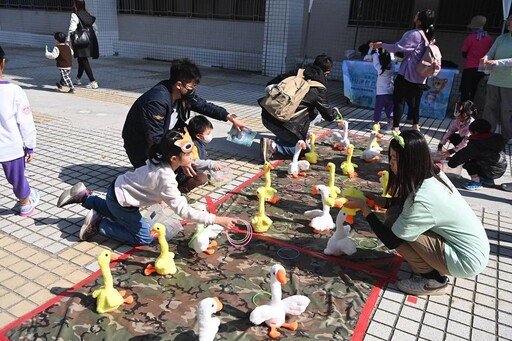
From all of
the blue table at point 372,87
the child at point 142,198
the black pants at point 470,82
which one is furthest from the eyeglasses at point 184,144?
the black pants at point 470,82

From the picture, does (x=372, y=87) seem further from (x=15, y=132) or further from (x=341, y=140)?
(x=15, y=132)

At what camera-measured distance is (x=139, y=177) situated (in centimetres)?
314

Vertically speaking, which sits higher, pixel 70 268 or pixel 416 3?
pixel 416 3

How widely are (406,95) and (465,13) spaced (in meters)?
5.42

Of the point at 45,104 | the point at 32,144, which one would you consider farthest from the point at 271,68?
the point at 32,144

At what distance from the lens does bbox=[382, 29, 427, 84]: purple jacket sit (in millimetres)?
6176

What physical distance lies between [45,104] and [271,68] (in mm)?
6506

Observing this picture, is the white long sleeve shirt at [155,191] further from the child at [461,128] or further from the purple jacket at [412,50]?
the purple jacket at [412,50]

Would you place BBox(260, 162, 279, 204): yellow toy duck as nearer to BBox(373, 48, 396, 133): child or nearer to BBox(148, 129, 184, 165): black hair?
BBox(148, 129, 184, 165): black hair

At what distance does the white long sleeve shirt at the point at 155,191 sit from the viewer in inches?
115

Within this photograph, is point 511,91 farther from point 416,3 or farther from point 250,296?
point 416,3

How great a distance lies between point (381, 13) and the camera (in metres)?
11.1

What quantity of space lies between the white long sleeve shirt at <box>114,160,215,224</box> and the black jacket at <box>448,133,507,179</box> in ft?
11.3

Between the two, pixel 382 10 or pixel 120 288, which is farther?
pixel 382 10
